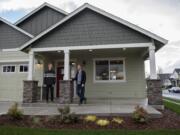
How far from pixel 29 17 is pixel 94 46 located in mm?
7208

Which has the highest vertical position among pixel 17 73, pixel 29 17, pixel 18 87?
pixel 29 17

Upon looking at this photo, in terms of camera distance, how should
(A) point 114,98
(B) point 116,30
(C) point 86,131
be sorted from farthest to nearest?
(A) point 114,98, (B) point 116,30, (C) point 86,131

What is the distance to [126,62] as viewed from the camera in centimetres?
1115

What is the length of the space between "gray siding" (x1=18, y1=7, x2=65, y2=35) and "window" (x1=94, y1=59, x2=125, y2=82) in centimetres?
477

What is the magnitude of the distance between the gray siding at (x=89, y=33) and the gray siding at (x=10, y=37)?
267 centimetres

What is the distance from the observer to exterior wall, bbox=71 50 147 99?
35.5ft

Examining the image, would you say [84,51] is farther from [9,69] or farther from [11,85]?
[11,85]

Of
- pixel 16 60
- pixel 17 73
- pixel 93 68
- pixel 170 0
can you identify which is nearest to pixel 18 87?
pixel 17 73

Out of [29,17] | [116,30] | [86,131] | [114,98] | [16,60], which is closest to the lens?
[86,131]

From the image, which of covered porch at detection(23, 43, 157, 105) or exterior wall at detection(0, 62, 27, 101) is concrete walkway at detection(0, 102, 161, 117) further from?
exterior wall at detection(0, 62, 27, 101)

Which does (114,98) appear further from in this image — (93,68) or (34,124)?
(34,124)

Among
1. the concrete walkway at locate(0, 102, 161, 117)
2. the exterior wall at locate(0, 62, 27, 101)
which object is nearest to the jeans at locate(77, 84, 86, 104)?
the concrete walkway at locate(0, 102, 161, 117)

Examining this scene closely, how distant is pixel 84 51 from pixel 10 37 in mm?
4924

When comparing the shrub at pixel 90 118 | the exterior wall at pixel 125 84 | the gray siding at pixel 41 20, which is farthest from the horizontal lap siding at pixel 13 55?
the shrub at pixel 90 118
